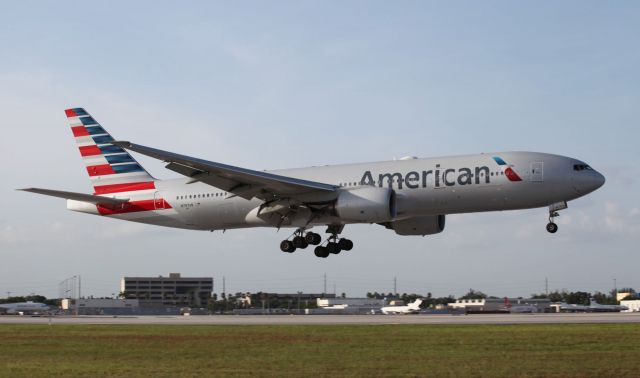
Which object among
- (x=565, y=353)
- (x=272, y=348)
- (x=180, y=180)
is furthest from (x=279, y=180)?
(x=565, y=353)

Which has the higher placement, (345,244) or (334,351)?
(345,244)

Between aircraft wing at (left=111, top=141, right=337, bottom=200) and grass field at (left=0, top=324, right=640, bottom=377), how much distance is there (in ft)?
28.6

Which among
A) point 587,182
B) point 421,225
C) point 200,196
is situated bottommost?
point 421,225

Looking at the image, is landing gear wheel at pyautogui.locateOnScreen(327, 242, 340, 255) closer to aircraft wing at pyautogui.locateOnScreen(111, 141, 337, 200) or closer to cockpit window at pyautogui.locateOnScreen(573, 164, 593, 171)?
aircraft wing at pyautogui.locateOnScreen(111, 141, 337, 200)

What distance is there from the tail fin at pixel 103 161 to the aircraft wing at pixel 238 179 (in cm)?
775

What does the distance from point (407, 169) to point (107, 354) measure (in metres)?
22.0

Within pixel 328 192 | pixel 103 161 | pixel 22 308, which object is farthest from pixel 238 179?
pixel 22 308

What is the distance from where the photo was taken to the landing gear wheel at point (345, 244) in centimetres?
4944

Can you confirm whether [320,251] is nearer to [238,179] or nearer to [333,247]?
[333,247]

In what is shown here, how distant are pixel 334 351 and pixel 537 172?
20237mm

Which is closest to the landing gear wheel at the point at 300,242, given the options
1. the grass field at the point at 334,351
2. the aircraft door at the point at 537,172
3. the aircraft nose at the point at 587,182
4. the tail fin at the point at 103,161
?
the tail fin at the point at 103,161

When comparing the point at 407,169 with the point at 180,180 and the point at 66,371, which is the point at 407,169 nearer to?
the point at 180,180

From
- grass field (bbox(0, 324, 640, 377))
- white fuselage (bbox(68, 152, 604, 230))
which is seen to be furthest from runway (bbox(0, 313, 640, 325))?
white fuselage (bbox(68, 152, 604, 230))

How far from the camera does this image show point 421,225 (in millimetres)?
49719
